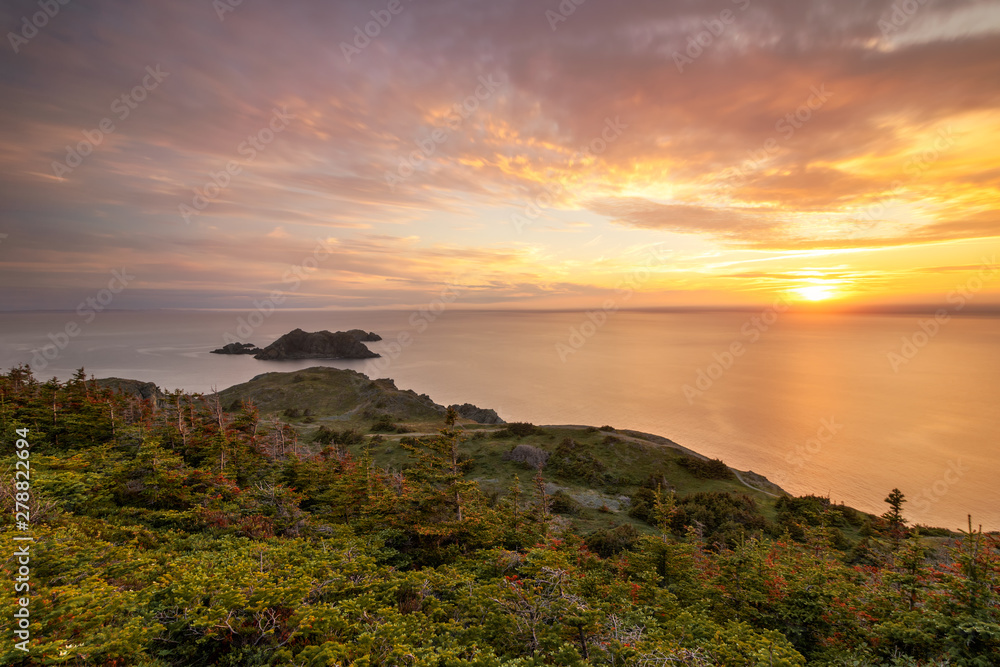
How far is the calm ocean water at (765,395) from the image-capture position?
168ft

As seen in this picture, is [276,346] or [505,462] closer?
[505,462]

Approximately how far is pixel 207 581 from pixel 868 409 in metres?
114

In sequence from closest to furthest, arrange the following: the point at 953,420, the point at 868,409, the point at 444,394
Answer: the point at 953,420
the point at 868,409
the point at 444,394

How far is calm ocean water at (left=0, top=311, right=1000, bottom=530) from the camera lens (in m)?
51.1

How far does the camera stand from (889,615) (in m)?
9.72

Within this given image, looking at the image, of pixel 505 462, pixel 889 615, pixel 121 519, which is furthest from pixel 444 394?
pixel 889 615

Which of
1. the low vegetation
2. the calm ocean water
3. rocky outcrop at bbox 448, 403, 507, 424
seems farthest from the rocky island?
the low vegetation

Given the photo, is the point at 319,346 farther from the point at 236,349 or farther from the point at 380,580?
the point at 380,580

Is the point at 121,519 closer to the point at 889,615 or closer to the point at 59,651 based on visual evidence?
the point at 59,651

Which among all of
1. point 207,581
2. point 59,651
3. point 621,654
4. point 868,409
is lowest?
point 868,409

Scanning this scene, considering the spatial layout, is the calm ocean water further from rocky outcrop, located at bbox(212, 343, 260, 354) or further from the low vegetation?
the low vegetation

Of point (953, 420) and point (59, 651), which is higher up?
point (59, 651)

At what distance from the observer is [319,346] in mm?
173250

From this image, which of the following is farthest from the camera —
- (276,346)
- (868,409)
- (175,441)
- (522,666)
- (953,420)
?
(276,346)
